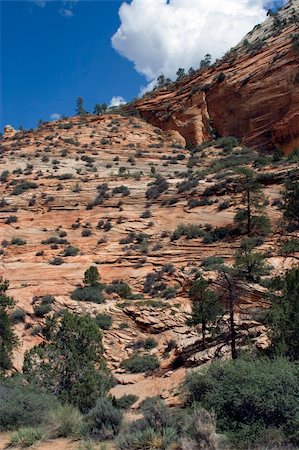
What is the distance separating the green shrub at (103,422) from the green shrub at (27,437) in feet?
2.58

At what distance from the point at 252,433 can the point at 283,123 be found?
33.1 meters

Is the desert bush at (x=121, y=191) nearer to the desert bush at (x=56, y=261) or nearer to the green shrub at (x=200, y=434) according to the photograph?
Result: the desert bush at (x=56, y=261)

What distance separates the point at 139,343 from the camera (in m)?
17.6

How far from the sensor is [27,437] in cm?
662

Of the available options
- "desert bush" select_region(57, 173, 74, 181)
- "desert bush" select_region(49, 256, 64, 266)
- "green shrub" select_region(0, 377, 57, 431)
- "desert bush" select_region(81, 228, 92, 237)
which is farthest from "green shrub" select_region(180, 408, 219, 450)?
"desert bush" select_region(57, 173, 74, 181)

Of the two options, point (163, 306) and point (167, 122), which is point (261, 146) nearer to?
point (167, 122)

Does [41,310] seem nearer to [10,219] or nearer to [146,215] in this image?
[146,215]

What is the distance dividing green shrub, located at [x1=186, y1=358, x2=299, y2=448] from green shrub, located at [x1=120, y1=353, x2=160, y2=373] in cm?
795

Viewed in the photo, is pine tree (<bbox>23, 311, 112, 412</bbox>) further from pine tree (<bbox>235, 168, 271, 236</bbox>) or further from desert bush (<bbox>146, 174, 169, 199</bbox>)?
desert bush (<bbox>146, 174, 169, 199</bbox>)

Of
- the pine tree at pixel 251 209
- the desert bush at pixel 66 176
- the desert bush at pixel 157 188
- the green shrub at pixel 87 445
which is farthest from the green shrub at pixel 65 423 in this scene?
the desert bush at pixel 66 176

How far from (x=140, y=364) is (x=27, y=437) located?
31.1 ft

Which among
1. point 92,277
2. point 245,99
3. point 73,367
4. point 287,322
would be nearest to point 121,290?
point 92,277

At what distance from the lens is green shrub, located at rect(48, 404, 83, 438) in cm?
716

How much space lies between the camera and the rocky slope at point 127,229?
56.4 ft
